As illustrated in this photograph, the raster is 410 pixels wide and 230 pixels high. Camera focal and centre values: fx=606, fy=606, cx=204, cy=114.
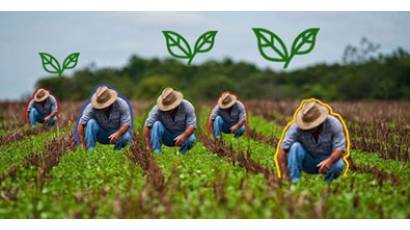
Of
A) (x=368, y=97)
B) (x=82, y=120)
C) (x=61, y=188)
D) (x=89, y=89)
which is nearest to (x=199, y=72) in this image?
(x=89, y=89)

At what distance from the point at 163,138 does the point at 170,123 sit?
307 millimetres

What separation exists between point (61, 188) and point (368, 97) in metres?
32.4

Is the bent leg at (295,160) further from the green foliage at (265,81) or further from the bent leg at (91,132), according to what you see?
the green foliage at (265,81)

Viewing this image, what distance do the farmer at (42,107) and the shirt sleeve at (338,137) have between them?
6674 mm

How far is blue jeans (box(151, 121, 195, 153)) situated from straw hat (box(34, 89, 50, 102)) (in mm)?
3111

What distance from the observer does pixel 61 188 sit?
8.02 meters

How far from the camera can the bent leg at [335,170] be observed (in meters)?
8.24

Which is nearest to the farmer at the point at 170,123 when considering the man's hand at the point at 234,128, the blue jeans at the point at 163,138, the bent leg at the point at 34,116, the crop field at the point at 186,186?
the blue jeans at the point at 163,138

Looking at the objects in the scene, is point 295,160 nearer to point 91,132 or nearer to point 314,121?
point 314,121

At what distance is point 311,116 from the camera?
8.20 meters

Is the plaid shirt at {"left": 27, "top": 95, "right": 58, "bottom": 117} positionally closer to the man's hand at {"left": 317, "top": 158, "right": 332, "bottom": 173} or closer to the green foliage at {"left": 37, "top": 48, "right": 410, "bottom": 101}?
the man's hand at {"left": 317, "top": 158, "right": 332, "bottom": 173}

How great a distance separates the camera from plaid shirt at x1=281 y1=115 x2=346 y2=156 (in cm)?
821
